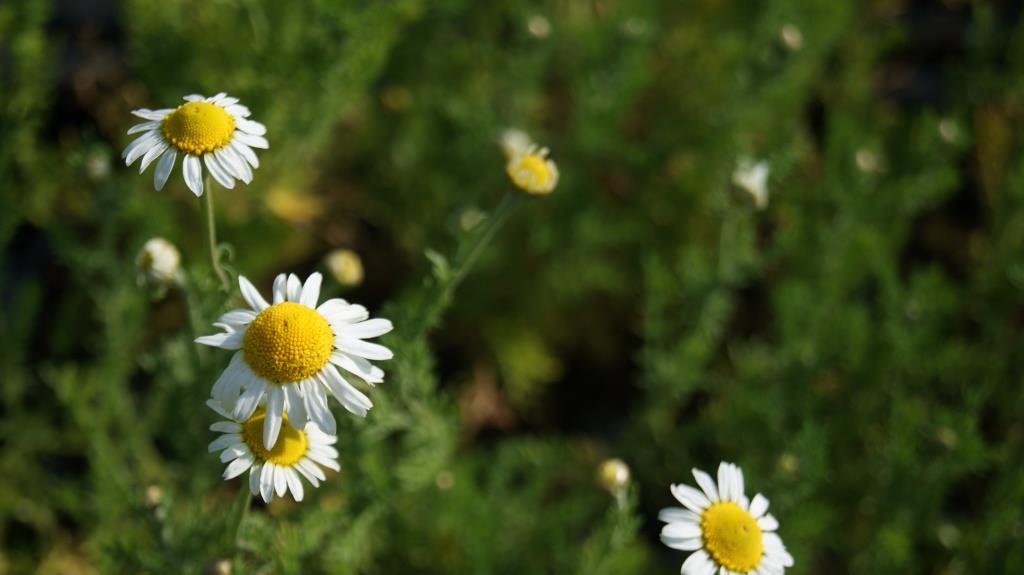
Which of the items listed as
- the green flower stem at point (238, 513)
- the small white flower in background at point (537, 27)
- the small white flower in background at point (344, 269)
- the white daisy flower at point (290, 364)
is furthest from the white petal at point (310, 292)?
the small white flower in background at point (537, 27)

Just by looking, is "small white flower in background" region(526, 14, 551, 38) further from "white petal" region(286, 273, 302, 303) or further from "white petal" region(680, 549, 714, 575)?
"white petal" region(680, 549, 714, 575)

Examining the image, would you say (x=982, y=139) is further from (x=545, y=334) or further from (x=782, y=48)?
(x=545, y=334)

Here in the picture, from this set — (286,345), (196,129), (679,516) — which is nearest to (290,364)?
(286,345)

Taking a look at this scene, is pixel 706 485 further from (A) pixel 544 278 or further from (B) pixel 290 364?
(A) pixel 544 278

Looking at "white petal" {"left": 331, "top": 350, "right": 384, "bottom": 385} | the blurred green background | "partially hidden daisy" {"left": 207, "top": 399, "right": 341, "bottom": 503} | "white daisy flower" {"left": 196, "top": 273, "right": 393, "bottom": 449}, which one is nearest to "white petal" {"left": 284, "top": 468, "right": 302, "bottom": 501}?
"partially hidden daisy" {"left": 207, "top": 399, "right": 341, "bottom": 503}

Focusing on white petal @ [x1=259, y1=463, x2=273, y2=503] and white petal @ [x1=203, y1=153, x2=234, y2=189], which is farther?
white petal @ [x1=203, y1=153, x2=234, y2=189]

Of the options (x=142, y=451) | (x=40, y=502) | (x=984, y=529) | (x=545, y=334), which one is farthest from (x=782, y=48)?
(x=40, y=502)
